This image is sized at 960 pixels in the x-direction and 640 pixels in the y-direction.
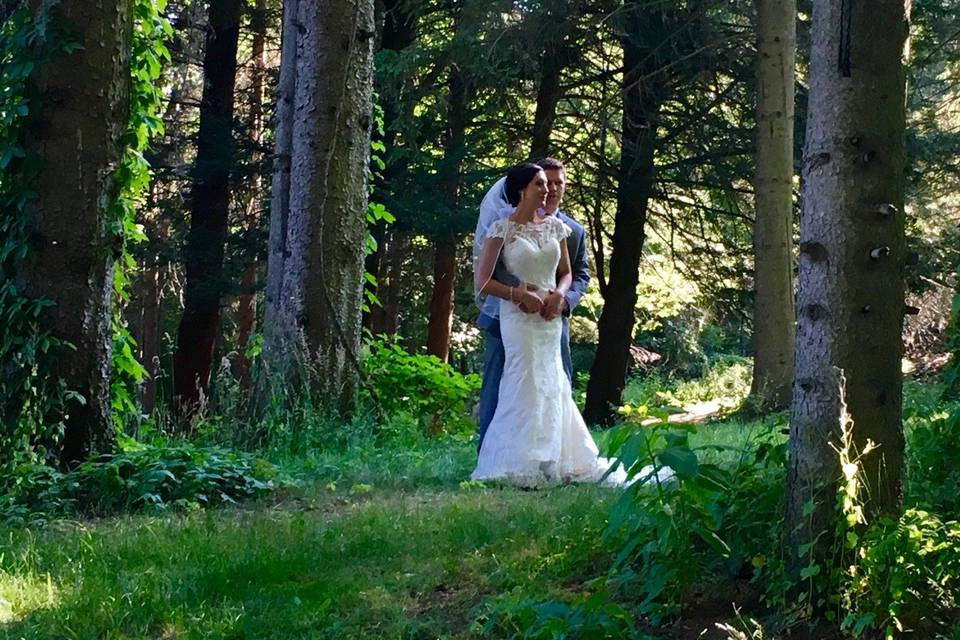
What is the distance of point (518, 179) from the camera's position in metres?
7.38

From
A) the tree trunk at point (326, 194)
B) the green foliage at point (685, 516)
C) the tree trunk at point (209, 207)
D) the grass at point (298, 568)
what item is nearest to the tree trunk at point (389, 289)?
the tree trunk at point (209, 207)

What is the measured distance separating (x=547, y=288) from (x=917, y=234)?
12.6 meters

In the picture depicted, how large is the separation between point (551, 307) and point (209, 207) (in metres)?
13.5

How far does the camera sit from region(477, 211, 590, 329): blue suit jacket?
754 cm

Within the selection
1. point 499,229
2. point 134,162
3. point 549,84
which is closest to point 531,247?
point 499,229

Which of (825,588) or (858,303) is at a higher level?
(858,303)

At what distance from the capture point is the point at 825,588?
321 cm

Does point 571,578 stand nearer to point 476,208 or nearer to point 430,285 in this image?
point 476,208

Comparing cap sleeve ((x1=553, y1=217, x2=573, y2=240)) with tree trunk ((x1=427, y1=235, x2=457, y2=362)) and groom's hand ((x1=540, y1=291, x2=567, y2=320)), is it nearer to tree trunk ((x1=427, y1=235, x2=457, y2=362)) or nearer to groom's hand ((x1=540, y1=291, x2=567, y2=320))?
groom's hand ((x1=540, y1=291, x2=567, y2=320))

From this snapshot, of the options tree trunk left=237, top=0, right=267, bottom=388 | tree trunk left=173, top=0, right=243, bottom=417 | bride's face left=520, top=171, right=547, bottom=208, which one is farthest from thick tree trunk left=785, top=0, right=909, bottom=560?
tree trunk left=173, top=0, right=243, bottom=417

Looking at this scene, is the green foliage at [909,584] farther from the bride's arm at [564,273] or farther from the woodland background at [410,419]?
the bride's arm at [564,273]

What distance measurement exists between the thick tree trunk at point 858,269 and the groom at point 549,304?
413 cm

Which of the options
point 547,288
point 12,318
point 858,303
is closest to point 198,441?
point 12,318

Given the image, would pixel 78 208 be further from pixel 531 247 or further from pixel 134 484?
pixel 531 247
